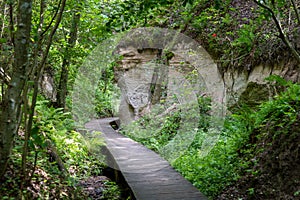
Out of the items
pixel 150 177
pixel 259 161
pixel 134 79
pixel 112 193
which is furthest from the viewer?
pixel 134 79

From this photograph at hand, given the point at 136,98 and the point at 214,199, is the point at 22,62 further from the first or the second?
the point at 136,98

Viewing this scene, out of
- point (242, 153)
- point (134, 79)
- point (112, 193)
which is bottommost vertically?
point (112, 193)

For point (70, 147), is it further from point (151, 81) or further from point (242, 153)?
point (151, 81)

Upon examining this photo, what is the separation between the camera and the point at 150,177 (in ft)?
18.4

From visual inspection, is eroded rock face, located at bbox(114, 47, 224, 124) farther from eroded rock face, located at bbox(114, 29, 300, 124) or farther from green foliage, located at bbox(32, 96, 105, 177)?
green foliage, located at bbox(32, 96, 105, 177)

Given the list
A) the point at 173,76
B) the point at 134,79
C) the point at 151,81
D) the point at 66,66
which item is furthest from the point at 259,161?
the point at 134,79

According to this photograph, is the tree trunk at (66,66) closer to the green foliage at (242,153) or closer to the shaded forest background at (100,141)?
the shaded forest background at (100,141)

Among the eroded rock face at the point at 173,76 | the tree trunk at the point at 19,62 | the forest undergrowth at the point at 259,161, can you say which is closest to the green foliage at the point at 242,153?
the forest undergrowth at the point at 259,161

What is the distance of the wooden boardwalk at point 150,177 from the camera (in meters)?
4.74

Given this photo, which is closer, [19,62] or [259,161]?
[19,62]

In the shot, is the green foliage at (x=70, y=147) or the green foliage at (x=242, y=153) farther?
the green foliage at (x=70, y=147)

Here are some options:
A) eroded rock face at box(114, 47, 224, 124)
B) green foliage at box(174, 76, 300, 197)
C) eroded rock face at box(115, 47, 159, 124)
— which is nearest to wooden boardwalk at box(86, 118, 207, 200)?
green foliage at box(174, 76, 300, 197)

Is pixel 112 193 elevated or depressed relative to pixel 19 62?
depressed

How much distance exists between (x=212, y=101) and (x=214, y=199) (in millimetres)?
6135
